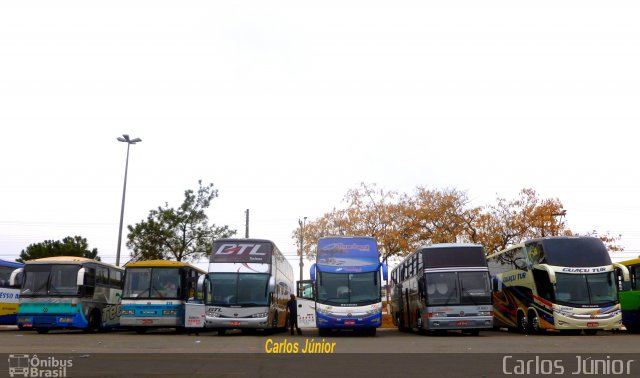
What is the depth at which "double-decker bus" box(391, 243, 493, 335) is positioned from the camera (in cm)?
2295

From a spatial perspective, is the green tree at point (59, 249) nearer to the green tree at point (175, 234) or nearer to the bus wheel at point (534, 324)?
the green tree at point (175, 234)

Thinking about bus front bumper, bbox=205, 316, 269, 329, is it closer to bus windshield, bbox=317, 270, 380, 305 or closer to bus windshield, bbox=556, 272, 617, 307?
bus windshield, bbox=317, 270, 380, 305

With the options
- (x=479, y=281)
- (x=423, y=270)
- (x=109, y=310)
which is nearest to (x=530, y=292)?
(x=479, y=281)

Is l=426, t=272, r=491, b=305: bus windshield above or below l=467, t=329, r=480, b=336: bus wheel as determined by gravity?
above

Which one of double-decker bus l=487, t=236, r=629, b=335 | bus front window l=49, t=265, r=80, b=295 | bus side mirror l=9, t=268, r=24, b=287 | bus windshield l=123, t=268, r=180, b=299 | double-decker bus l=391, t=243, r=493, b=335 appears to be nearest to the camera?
double-decker bus l=487, t=236, r=629, b=335

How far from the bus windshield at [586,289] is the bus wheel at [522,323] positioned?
8.80ft

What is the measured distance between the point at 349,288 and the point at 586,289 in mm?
8919

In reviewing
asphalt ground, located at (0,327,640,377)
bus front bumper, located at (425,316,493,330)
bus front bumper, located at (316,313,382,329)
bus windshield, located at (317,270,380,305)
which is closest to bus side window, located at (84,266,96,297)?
asphalt ground, located at (0,327,640,377)

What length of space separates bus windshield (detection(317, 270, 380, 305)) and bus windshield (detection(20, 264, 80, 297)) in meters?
10.2

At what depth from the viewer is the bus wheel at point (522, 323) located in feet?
82.1

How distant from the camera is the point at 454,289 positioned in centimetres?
2338
